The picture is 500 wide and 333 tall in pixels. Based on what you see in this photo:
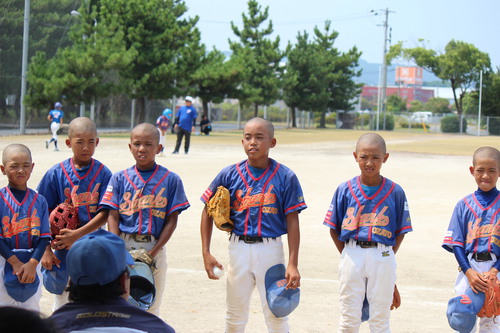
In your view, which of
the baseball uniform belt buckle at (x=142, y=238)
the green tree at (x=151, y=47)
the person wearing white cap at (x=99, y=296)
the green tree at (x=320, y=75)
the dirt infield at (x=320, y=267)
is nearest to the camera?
the person wearing white cap at (x=99, y=296)

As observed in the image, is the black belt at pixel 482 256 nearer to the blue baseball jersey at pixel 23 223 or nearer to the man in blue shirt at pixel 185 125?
the blue baseball jersey at pixel 23 223

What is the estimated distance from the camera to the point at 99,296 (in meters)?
2.78

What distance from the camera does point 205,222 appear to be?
5.43 meters

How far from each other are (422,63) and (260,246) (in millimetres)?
76723

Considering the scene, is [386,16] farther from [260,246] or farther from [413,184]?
[260,246]

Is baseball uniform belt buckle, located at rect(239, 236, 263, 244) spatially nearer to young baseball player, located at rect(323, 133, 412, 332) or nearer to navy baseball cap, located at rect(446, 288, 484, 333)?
young baseball player, located at rect(323, 133, 412, 332)

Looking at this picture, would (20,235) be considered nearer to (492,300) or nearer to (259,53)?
(492,300)

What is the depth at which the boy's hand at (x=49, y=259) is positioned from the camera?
5457 mm

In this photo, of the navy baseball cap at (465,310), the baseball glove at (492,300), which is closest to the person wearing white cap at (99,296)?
the navy baseball cap at (465,310)

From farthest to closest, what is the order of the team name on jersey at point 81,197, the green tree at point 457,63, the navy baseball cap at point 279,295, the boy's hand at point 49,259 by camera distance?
the green tree at point 457,63 → the team name on jersey at point 81,197 → the boy's hand at point 49,259 → the navy baseball cap at point 279,295

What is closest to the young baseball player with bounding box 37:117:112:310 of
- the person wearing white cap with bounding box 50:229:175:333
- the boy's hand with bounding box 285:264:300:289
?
Result: the boy's hand with bounding box 285:264:300:289

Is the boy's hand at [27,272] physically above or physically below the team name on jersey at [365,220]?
below

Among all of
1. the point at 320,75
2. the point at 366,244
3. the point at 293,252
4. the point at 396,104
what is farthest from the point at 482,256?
the point at 396,104

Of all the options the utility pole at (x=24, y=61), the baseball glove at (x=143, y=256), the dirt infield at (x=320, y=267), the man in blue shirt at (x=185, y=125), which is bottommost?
Answer: the dirt infield at (x=320, y=267)
